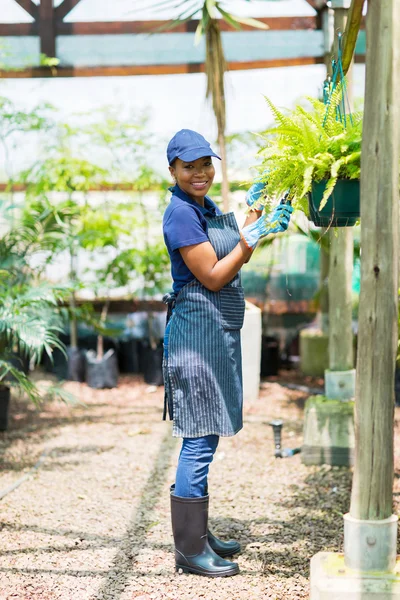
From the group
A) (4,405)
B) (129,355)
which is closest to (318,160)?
(4,405)

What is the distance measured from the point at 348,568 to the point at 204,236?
3.75 ft

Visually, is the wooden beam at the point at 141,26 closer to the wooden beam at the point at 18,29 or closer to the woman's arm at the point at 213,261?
the wooden beam at the point at 18,29

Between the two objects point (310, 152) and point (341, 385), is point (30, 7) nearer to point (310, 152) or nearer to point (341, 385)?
point (341, 385)

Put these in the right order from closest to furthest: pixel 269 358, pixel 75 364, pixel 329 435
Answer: pixel 329 435 < pixel 75 364 < pixel 269 358

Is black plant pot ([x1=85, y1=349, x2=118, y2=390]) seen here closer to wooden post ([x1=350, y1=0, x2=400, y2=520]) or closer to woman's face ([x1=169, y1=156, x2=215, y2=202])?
woman's face ([x1=169, y1=156, x2=215, y2=202])

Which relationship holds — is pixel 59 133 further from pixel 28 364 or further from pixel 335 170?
pixel 335 170

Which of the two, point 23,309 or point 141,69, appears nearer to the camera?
point 23,309

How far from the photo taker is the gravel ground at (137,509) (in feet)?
9.25

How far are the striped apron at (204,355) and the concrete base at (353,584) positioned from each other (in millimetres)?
692

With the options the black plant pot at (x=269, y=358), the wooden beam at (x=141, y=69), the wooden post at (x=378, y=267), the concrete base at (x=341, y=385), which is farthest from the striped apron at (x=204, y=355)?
the wooden beam at (x=141, y=69)

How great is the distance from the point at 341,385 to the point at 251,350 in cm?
166

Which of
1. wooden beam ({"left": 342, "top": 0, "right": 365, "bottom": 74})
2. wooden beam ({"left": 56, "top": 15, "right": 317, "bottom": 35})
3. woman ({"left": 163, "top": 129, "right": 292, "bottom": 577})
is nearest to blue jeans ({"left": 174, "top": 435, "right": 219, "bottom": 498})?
woman ({"left": 163, "top": 129, "right": 292, "bottom": 577})

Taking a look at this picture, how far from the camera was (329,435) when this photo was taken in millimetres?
4305

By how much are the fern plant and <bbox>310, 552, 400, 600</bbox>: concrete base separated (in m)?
1.07
